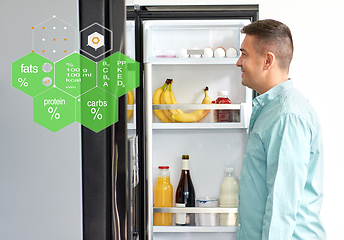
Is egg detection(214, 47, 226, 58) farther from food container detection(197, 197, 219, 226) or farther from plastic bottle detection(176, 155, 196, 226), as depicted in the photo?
food container detection(197, 197, 219, 226)

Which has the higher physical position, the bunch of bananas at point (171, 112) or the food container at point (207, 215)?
the bunch of bananas at point (171, 112)

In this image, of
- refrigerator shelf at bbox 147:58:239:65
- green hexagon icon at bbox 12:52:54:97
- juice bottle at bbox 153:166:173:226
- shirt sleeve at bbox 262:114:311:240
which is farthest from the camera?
juice bottle at bbox 153:166:173:226

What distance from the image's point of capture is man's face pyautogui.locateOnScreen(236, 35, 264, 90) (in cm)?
118

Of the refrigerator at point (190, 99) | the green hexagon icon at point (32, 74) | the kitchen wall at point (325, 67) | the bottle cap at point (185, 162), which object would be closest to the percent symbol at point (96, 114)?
the green hexagon icon at point (32, 74)

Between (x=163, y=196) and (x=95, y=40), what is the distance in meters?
1.12

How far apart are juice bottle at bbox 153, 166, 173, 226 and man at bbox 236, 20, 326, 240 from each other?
1.99 feet

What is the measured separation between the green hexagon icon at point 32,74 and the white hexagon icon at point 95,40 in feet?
0.33

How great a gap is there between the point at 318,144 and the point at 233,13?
0.84 m

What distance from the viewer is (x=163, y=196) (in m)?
1.75

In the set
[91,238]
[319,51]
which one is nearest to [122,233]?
[91,238]

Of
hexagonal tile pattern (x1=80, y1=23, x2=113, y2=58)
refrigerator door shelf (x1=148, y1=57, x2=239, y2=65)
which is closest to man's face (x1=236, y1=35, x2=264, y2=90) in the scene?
refrigerator door shelf (x1=148, y1=57, x2=239, y2=65)

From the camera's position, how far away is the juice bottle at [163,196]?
5.73ft

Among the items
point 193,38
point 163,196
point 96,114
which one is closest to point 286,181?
point 96,114
